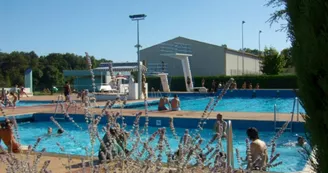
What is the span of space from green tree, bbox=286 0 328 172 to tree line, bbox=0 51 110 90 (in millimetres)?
36092

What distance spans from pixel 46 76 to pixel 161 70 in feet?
48.1

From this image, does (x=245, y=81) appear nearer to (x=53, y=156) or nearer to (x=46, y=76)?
(x=46, y=76)

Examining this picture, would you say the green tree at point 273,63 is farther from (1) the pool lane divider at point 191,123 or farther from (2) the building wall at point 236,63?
(1) the pool lane divider at point 191,123

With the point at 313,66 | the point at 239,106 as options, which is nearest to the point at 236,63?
the point at 239,106

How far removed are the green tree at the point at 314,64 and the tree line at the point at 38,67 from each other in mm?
36092

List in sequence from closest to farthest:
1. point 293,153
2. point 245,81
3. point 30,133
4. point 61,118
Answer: point 293,153 < point 30,133 < point 61,118 < point 245,81

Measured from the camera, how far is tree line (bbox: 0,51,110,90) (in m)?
45.8

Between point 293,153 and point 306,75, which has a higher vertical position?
point 306,75

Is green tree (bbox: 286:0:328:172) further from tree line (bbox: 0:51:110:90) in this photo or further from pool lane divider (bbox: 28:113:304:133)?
tree line (bbox: 0:51:110:90)

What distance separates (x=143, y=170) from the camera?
2393 mm

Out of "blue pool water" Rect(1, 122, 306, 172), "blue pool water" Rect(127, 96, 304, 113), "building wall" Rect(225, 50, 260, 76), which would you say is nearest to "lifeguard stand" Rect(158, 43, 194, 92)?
"blue pool water" Rect(127, 96, 304, 113)

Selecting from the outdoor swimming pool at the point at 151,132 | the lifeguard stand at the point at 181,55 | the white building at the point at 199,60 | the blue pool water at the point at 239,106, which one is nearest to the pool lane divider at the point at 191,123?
the outdoor swimming pool at the point at 151,132

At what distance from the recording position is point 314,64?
1521 millimetres

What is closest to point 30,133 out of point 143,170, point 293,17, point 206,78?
point 143,170
